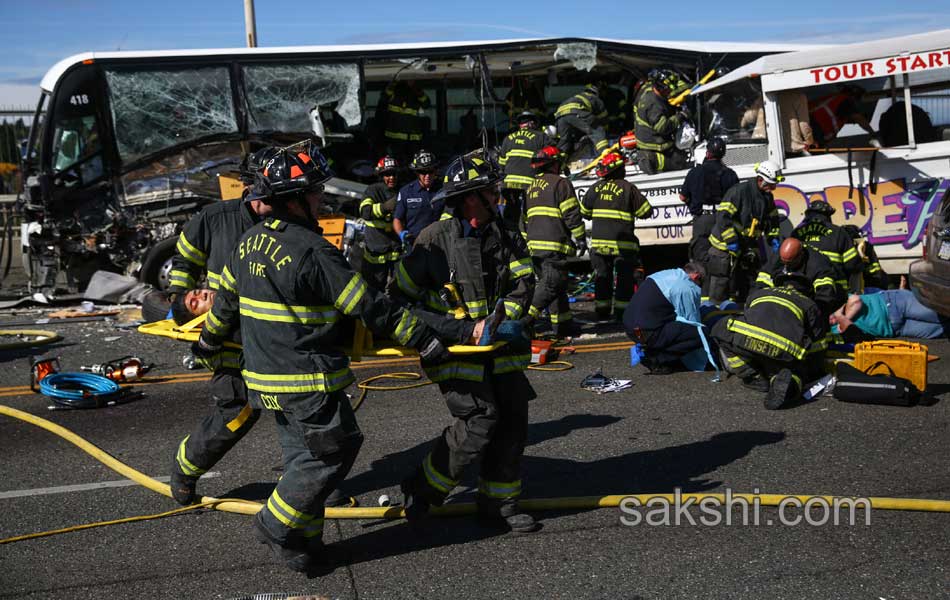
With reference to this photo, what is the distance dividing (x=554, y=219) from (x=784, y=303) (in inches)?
123

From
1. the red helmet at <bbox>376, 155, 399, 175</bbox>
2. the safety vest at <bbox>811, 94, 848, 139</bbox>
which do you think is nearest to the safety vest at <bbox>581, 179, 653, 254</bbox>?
the red helmet at <bbox>376, 155, 399, 175</bbox>

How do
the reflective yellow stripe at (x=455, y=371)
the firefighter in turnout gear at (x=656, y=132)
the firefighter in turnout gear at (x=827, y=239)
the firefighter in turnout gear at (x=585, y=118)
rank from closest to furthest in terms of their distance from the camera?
the reflective yellow stripe at (x=455, y=371)
the firefighter in turnout gear at (x=827, y=239)
the firefighter in turnout gear at (x=656, y=132)
the firefighter in turnout gear at (x=585, y=118)

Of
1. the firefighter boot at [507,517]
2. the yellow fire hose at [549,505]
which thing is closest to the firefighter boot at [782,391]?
the yellow fire hose at [549,505]

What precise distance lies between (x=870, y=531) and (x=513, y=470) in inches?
66.6

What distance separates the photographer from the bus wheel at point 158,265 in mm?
→ 12750

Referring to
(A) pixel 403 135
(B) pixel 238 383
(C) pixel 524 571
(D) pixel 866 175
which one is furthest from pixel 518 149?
(C) pixel 524 571

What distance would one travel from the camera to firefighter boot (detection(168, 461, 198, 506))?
521 centimetres

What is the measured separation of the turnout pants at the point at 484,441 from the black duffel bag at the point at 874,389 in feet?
10.5

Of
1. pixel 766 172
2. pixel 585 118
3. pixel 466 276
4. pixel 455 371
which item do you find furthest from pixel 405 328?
pixel 585 118

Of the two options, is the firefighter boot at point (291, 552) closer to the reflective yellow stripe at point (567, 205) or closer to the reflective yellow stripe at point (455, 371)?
the reflective yellow stripe at point (455, 371)

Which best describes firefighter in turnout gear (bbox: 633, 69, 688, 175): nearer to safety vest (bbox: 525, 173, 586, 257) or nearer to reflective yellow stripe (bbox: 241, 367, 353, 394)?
safety vest (bbox: 525, 173, 586, 257)

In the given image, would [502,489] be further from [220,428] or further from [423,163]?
[423,163]

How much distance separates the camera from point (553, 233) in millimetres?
9930

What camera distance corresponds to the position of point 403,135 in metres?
13.8
